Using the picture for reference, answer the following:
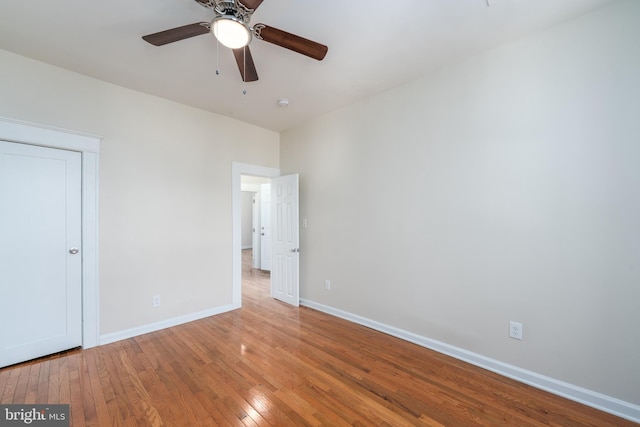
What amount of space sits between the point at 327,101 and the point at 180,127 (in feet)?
6.22

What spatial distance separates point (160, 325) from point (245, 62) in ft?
9.94

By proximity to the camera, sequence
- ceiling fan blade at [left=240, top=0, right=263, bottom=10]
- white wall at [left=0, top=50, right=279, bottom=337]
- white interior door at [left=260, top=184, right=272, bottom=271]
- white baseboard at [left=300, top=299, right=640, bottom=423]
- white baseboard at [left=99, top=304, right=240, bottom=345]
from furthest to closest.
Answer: white interior door at [left=260, top=184, right=272, bottom=271], white baseboard at [left=99, top=304, right=240, bottom=345], white wall at [left=0, top=50, right=279, bottom=337], white baseboard at [left=300, top=299, right=640, bottom=423], ceiling fan blade at [left=240, top=0, right=263, bottom=10]

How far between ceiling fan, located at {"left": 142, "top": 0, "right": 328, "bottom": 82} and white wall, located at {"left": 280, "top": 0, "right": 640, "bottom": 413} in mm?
1515

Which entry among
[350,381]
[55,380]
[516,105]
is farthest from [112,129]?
[516,105]

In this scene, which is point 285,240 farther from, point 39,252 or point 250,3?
point 250,3

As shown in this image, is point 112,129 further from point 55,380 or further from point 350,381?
point 350,381

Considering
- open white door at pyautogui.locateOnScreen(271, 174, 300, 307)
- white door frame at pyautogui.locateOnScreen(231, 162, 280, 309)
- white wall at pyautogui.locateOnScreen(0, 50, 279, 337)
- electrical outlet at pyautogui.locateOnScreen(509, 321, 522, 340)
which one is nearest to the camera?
electrical outlet at pyautogui.locateOnScreen(509, 321, 522, 340)

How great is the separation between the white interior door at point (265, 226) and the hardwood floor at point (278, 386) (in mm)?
3435

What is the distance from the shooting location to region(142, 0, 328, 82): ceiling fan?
4.92 ft

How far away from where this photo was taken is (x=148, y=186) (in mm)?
3061

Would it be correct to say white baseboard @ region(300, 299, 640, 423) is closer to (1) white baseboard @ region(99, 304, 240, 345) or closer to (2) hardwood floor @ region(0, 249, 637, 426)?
(2) hardwood floor @ region(0, 249, 637, 426)

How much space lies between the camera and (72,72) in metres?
2.60

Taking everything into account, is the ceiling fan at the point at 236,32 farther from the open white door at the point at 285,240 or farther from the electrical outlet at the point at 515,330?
the electrical outlet at the point at 515,330

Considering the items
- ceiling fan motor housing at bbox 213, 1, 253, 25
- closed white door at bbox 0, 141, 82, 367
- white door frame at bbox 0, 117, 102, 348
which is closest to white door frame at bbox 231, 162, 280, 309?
white door frame at bbox 0, 117, 102, 348
